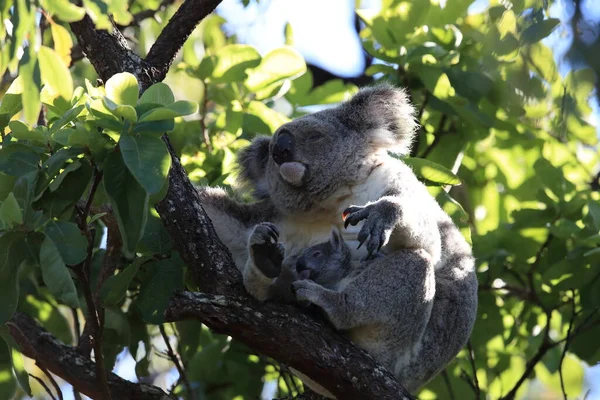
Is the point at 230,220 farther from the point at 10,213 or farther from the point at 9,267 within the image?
the point at 10,213

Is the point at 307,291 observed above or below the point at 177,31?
below

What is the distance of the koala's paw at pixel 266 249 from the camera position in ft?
13.7

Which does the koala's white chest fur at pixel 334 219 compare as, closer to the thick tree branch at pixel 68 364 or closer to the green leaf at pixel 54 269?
the thick tree branch at pixel 68 364

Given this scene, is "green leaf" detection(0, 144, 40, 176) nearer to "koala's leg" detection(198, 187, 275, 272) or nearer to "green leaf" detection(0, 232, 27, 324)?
"green leaf" detection(0, 232, 27, 324)

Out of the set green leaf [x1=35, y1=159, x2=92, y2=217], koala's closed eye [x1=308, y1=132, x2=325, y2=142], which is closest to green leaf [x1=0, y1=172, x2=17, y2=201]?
green leaf [x1=35, y1=159, x2=92, y2=217]

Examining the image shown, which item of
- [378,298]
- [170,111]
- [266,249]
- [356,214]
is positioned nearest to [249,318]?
[266,249]

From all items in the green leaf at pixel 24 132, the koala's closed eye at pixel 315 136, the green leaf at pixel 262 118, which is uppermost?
the green leaf at pixel 24 132

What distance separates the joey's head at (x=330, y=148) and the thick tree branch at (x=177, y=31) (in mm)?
933

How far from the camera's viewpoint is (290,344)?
12.8ft

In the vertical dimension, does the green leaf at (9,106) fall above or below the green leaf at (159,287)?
above

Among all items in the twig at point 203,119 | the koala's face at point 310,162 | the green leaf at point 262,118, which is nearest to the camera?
the koala's face at point 310,162

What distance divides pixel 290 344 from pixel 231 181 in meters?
1.97

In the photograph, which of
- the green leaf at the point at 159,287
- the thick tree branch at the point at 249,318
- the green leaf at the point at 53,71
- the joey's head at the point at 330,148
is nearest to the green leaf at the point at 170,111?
the green leaf at the point at 53,71

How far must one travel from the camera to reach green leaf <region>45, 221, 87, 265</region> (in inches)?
125
